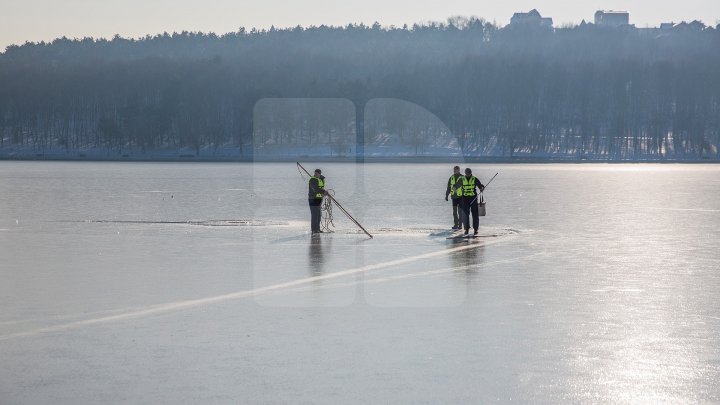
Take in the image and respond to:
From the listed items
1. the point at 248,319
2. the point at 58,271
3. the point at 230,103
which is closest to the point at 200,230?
the point at 58,271

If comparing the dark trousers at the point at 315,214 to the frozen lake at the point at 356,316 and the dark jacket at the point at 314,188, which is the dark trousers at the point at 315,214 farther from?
the frozen lake at the point at 356,316

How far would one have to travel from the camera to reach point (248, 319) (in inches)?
446

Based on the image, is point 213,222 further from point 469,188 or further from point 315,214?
point 469,188

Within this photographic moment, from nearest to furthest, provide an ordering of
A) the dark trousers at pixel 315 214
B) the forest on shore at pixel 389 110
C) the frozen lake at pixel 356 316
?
the frozen lake at pixel 356 316
the dark trousers at pixel 315 214
the forest on shore at pixel 389 110

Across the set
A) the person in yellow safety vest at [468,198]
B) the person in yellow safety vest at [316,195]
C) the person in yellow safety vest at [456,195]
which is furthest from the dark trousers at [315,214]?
the person in yellow safety vest at [468,198]

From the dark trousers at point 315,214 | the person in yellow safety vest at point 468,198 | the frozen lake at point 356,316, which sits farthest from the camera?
the dark trousers at point 315,214

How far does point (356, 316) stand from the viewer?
11.6m

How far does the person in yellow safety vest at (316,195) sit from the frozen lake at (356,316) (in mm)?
744

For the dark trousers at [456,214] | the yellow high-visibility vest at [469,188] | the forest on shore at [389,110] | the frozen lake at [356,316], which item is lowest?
the frozen lake at [356,316]

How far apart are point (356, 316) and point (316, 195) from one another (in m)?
11.7

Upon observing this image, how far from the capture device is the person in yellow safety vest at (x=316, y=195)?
23.0 meters

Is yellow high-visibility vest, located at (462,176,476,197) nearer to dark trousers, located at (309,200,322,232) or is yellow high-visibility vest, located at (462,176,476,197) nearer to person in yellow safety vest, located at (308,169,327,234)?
person in yellow safety vest, located at (308,169,327,234)

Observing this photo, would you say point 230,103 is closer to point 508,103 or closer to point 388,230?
point 508,103

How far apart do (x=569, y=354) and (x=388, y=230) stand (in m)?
14.7
